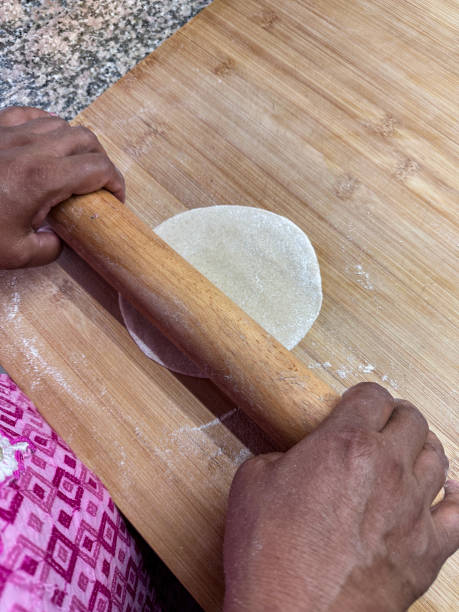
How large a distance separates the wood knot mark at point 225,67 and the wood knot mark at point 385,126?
246 mm

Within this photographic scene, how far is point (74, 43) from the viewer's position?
114 cm

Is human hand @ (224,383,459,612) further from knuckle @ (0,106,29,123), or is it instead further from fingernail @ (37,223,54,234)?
knuckle @ (0,106,29,123)

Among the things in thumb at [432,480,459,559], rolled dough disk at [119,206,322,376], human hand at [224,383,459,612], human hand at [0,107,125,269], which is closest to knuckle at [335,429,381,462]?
human hand at [224,383,459,612]

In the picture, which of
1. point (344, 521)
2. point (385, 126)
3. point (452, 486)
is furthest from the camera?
point (385, 126)

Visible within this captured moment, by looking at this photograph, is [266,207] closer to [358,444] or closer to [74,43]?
[358,444]

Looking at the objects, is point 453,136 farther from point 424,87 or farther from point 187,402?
point 187,402

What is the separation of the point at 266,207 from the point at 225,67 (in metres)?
0.27

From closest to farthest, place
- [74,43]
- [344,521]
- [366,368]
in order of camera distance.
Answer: [344,521]
[366,368]
[74,43]

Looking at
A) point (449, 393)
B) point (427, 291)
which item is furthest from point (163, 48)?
point (449, 393)

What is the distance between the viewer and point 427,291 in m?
0.71

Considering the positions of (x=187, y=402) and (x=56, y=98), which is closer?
(x=187, y=402)

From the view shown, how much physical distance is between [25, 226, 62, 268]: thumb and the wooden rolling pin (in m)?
0.06

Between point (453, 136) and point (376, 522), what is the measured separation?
0.58m

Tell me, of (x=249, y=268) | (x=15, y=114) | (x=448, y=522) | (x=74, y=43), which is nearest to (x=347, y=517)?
(x=448, y=522)
